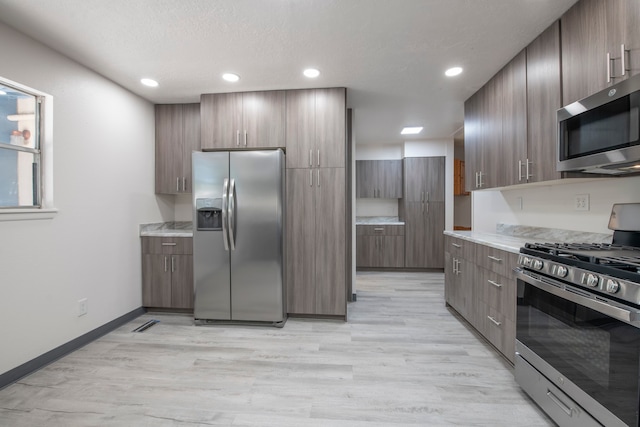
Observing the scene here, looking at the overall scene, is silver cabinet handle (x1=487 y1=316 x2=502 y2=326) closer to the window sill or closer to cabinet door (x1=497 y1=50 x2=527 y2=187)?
cabinet door (x1=497 y1=50 x2=527 y2=187)

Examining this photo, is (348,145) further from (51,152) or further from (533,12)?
(51,152)

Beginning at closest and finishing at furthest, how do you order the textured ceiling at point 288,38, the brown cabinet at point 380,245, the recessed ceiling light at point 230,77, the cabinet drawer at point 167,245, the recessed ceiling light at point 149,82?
1. the textured ceiling at point 288,38
2. the recessed ceiling light at point 230,77
3. the recessed ceiling light at point 149,82
4. the cabinet drawer at point 167,245
5. the brown cabinet at point 380,245

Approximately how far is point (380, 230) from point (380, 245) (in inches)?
11.2

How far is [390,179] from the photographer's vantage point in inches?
214

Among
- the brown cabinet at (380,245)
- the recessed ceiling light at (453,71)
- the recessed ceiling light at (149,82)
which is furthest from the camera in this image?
the brown cabinet at (380,245)

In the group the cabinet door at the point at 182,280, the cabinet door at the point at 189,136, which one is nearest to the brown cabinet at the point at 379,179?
the cabinet door at the point at 189,136

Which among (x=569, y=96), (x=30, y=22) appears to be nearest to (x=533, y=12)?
(x=569, y=96)

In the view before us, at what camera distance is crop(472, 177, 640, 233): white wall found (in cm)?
188

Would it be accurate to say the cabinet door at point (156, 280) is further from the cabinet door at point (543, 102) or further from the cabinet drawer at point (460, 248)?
the cabinet door at point (543, 102)

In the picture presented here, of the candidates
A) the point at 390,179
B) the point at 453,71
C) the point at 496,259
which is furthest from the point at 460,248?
the point at 390,179

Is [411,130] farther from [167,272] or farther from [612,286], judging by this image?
[167,272]

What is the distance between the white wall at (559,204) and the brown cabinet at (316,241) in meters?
1.81

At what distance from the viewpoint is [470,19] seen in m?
1.90

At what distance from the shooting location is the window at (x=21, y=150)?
1.99 metres
